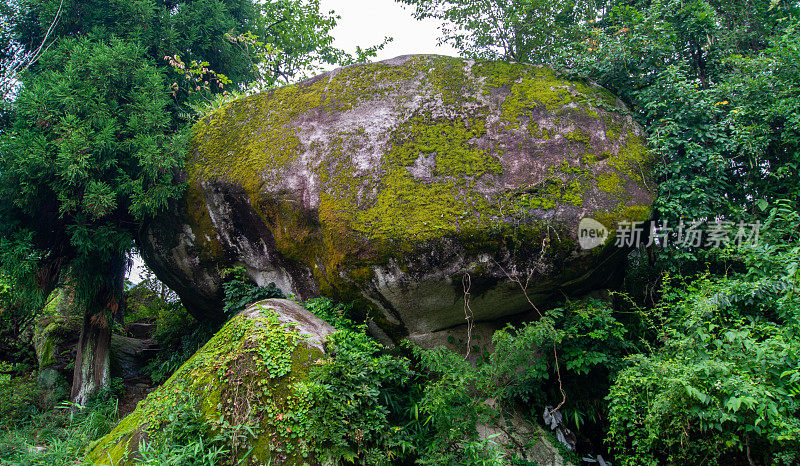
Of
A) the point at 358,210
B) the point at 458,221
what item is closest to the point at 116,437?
the point at 358,210

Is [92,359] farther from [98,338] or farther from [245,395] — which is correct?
[245,395]

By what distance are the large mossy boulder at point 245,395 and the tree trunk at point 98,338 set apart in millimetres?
3722

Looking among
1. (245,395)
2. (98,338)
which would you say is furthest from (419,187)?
(98,338)

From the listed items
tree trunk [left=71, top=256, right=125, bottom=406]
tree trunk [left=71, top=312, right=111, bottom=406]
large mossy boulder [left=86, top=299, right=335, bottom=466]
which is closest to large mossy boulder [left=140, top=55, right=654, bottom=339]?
large mossy boulder [left=86, top=299, right=335, bottom=466]

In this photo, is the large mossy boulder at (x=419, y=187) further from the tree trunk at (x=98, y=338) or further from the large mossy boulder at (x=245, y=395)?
the tree trunk at (x=98, y=338)

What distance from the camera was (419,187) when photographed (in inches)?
206

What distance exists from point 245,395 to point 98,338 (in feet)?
18.4

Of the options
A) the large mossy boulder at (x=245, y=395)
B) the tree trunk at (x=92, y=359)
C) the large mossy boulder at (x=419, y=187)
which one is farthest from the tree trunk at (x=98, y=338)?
the large mossy boulder at (x=245, y=395)

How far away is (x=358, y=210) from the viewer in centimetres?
524

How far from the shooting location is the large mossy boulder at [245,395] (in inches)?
135

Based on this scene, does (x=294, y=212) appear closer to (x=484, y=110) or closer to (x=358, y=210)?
(x=358, y=210)

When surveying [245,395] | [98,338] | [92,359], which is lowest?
[92,359]

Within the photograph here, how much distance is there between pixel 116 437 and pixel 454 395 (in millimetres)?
3023

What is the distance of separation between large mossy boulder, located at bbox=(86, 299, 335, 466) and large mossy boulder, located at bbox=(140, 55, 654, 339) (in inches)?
57.2
